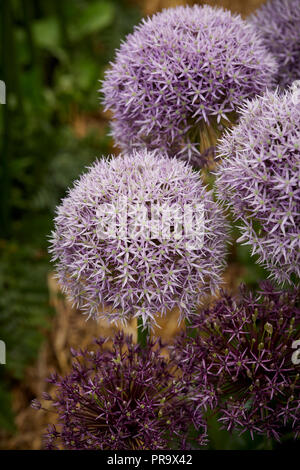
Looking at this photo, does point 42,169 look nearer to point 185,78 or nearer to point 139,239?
point 185,78

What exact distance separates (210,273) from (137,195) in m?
0.27

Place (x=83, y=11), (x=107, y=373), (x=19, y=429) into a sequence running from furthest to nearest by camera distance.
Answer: (x=83, y=11)
(x=19, y=429)
(x=107, y=373)

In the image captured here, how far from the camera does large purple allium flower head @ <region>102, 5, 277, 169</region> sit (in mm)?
1540

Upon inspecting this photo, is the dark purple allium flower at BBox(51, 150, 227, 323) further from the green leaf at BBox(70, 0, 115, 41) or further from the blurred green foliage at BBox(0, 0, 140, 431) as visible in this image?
the green leaf at BBox(70, 0, 115, 41)

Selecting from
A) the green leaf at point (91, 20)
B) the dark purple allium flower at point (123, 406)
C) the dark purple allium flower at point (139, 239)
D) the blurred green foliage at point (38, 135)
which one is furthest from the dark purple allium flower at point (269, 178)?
the green leaf at point (91, 20)

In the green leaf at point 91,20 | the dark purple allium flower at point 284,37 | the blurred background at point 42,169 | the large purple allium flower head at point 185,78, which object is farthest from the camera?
the green leaf at point 91,20

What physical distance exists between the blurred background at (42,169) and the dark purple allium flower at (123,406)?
0.35 metres

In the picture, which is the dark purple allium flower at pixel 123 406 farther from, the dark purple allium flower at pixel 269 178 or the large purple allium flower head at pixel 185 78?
the large purple allium flower head at pixel 185 78

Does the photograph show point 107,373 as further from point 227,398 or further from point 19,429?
point 19,429

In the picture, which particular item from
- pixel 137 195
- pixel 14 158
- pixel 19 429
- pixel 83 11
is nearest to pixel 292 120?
pixel 137 195

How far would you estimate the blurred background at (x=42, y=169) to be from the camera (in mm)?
2486

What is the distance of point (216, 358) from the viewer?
1.48 m

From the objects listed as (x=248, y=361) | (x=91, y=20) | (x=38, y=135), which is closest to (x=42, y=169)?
(x=38, y=135)

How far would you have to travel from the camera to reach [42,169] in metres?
3.01
